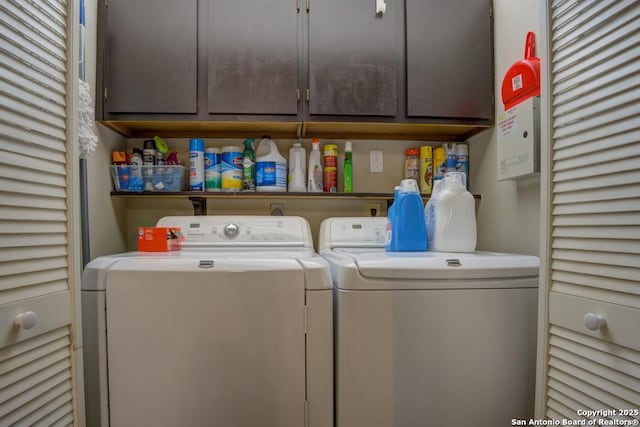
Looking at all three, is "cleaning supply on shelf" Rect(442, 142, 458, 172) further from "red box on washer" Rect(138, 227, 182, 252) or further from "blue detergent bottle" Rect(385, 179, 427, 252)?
"red box on washer" Rect(138, 227, 182, 252)

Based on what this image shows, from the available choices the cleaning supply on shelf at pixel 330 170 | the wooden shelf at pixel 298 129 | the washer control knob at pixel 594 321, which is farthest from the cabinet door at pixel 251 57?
the washer control knob at pixel 594 321

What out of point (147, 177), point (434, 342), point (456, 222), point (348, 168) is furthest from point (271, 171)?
point (434, 342)

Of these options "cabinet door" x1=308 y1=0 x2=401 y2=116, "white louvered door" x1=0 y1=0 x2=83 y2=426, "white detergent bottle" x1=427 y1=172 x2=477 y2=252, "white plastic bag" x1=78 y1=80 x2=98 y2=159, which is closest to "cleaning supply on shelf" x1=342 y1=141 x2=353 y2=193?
"cabinet door" x1=308 y1=0 x2=401 y2=116

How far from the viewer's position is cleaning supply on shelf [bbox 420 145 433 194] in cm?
212

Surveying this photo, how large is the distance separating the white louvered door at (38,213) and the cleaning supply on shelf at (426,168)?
1.76 meters

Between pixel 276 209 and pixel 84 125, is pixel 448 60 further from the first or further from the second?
pixel 84 125

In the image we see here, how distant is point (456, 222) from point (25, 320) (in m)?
1.51

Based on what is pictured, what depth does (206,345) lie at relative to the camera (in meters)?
1.17

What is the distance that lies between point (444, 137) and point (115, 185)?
2.01m

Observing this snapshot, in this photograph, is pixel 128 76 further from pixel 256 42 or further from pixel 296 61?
pixel 296 61

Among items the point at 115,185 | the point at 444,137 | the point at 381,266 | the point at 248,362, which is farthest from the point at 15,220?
the point at 444,137

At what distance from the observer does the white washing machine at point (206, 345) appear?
3.84 ft

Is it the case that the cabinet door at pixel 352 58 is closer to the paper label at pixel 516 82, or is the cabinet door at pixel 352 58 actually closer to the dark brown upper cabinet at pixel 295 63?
the dark brown upper cabinet at pixel 295 63

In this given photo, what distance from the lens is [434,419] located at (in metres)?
1.20
